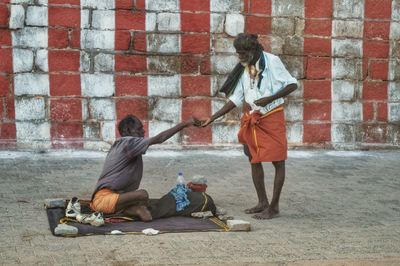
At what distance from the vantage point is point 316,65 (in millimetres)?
9406

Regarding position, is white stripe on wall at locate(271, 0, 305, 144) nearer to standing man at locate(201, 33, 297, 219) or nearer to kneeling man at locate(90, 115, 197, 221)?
standing man at locate(201, 33, 297, 219)

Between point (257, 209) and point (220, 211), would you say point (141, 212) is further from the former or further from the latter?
point (257, 209)

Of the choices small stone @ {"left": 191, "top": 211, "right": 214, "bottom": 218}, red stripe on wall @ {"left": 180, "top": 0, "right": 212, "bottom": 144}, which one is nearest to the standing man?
small stone @ {"left": 191, "top": 211, "right": 214, "bottom": 218}

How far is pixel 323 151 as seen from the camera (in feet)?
31.0

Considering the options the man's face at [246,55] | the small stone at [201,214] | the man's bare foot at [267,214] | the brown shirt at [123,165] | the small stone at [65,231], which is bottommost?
the man's bare foot at [267,214]

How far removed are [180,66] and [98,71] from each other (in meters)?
1.04

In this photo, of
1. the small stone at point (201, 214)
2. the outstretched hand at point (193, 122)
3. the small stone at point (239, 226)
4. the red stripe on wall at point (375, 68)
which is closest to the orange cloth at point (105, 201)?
the small stone at point (201, 214)

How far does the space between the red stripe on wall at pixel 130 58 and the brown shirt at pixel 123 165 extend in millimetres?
3308

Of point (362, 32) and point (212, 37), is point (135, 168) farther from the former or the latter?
point (362, 32)

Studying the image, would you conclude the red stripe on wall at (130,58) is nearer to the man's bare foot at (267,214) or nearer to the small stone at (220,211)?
the small stone at (220,211)

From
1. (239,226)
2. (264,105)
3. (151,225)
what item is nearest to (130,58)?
(264,105)

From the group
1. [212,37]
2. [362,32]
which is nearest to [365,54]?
[362,32]

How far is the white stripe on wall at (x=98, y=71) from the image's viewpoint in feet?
28.7

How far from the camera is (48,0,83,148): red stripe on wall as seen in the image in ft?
28.4
